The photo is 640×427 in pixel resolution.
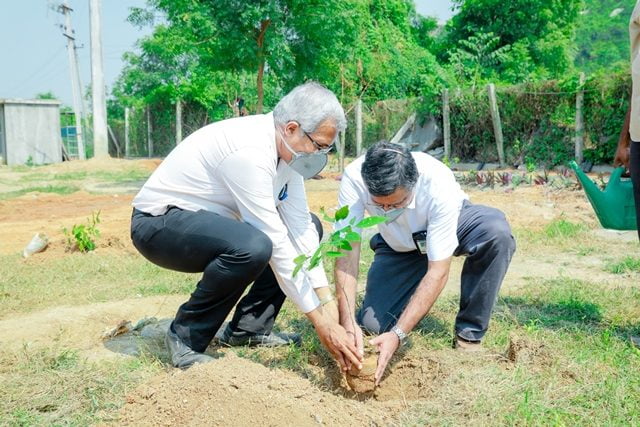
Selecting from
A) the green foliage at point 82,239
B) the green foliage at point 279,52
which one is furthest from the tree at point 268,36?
the green foliage at point 82,239

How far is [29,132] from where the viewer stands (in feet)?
71.8

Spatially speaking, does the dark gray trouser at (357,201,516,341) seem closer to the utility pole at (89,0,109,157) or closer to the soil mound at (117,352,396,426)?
the soil mound at (117,352,396,426)

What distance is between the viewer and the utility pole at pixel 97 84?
1948 centimetres

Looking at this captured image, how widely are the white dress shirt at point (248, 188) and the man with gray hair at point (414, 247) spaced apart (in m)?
0.24

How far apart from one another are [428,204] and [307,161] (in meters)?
0.67

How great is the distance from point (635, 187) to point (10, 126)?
73.5 feet

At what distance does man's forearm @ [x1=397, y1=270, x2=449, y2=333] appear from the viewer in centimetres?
268

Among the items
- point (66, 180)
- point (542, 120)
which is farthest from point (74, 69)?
point (542, 120)

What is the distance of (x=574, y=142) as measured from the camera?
1098 centimetres

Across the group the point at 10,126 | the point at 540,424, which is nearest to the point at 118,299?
the point at 540,424

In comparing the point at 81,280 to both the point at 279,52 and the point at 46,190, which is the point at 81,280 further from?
the point at 46,190


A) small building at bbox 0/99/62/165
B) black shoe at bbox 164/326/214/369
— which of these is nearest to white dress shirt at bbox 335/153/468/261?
black shoe at bbox 164/326/214/369

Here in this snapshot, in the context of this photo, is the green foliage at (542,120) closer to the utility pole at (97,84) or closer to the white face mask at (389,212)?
the white face mask at (389,212)

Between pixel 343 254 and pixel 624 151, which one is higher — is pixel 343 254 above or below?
below
